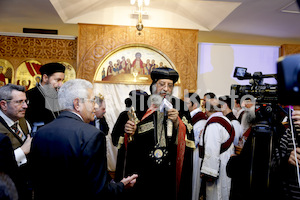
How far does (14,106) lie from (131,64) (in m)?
4.90

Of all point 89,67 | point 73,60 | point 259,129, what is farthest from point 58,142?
point 73,60

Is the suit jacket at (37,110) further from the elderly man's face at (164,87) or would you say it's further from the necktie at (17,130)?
the elderly man's face at (164,87)

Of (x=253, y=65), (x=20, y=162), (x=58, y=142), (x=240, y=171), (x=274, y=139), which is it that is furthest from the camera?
(x=253, y=65)

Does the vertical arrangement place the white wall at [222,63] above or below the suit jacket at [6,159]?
above

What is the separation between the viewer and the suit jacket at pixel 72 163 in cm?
153

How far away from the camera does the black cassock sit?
2.65 meters

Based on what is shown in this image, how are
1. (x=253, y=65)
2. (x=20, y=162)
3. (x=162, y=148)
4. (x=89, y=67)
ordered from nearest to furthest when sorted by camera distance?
(x=20, y=162), (x=162, y=148), (x=89, y=67), (x=253, y=65)

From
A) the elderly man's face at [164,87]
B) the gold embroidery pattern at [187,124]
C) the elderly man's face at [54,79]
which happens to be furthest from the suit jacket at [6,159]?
the elderly man's face at [54,79]

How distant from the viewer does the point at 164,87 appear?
2.87 metres

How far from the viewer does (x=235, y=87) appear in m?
1.90

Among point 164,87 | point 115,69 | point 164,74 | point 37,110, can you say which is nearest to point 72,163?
point 164,87

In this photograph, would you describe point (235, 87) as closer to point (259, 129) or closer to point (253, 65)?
point (259, 129)

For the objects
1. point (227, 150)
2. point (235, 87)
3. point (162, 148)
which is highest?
point (235, 87)

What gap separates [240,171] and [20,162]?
5.70 ft
